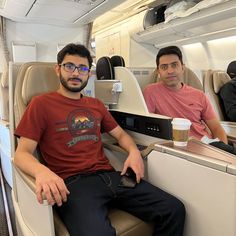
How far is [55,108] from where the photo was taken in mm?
1295

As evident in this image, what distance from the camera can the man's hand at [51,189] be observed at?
0.91 m

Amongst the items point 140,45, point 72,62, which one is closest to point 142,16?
point 140,45

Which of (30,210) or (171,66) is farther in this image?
(171,66)

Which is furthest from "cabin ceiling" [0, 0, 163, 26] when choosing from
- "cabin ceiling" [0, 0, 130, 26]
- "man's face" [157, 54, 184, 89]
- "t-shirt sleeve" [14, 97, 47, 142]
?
"t-shirt sleeve" [14, 97, 47, 142]

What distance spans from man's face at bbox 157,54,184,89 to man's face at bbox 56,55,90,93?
0.67m

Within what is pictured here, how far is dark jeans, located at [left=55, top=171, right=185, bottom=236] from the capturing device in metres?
0.97

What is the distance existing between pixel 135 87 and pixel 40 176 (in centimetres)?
88

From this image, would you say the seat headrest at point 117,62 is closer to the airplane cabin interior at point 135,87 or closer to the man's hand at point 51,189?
the airplane cabin interior at point 135,87

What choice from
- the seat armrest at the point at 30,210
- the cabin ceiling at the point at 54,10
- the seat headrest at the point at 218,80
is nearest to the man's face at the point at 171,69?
the seat headrest at the point at 218,80

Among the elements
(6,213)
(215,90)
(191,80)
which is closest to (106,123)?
(191,80)

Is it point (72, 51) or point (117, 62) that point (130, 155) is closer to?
point (72, 51)

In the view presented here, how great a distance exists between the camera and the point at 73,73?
1.34 metres

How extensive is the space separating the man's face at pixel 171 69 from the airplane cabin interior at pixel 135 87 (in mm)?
224

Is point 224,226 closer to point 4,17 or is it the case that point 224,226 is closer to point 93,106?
point 93,106
